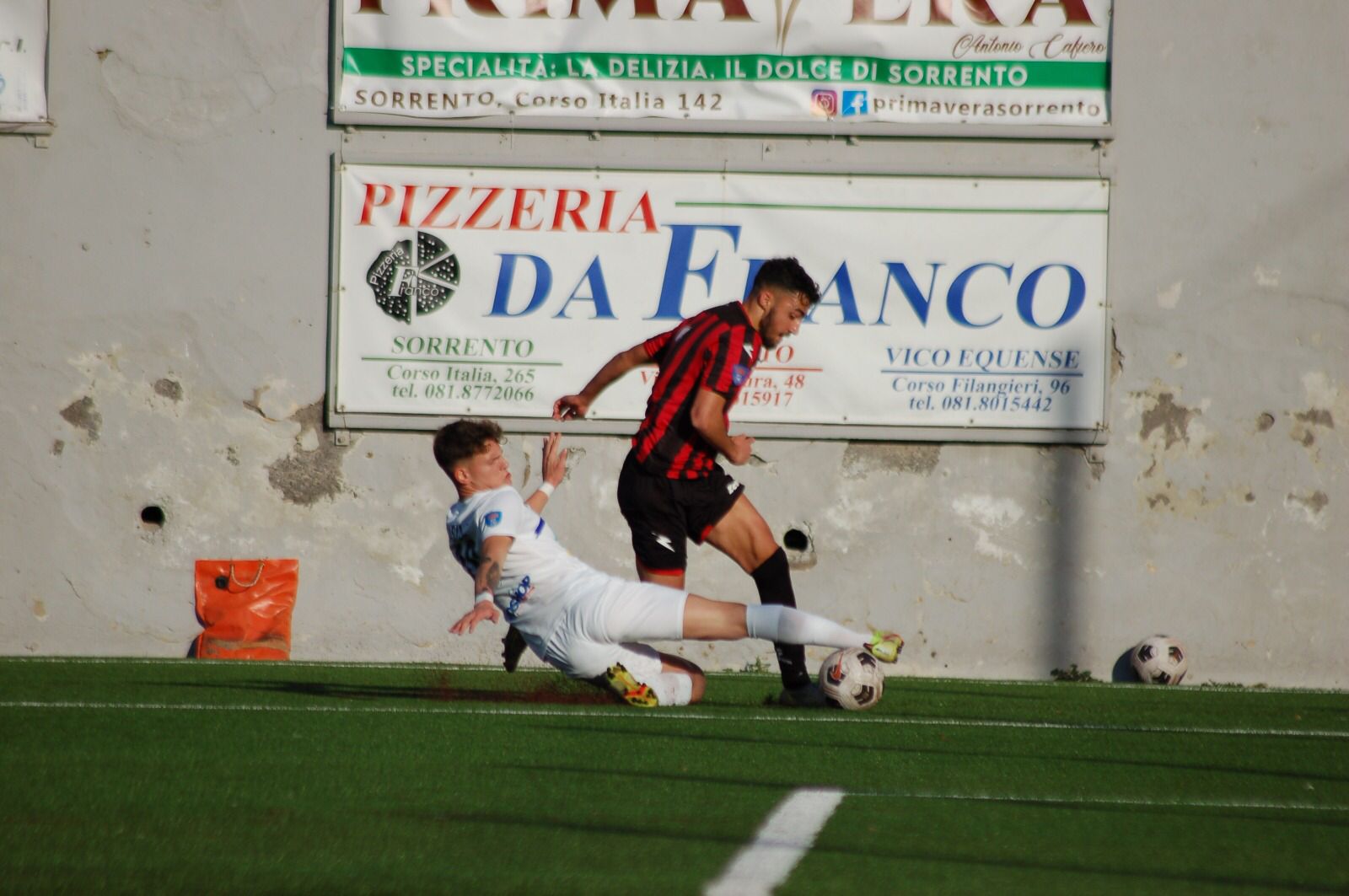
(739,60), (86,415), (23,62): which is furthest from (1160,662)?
(23,62)

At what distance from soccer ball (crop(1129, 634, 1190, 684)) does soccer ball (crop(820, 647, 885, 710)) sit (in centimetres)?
330

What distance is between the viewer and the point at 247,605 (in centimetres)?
1020

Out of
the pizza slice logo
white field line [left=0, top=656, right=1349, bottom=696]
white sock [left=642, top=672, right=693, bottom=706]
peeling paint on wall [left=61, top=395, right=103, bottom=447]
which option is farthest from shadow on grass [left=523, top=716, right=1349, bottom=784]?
peeling paint on wall [left=61, top=395, right=103, bottom=447]

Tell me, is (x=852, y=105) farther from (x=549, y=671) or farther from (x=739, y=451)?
(x=739, y=451)

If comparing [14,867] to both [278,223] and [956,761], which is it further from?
[278,223]

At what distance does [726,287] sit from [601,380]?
253cm

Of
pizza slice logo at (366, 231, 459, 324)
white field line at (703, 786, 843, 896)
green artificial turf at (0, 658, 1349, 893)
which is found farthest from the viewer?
pizza slice logo at (366, 231, 459, 324)

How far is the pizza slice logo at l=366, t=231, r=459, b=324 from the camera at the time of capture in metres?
10.3

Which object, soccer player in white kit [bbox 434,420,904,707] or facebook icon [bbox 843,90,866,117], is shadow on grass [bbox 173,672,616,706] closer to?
soccer player in white kit [bbox 434,420,904,707]

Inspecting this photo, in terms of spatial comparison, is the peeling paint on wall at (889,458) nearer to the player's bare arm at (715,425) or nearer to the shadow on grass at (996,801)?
the player's bare arm at (715,425)

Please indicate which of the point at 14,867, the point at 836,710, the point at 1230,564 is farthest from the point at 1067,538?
the point at 14,867

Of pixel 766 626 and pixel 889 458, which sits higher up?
pixel 889 458

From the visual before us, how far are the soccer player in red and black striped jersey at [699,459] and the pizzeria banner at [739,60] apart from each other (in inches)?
125

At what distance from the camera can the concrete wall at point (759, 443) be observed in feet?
33.5
